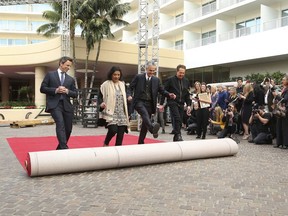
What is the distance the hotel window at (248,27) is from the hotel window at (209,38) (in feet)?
7.48

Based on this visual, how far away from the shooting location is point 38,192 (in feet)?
14.7

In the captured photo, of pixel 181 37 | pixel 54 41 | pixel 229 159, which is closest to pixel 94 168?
pixel 229 159

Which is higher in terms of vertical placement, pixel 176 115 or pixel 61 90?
pixel 61 90

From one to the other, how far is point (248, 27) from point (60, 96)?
2234 cm

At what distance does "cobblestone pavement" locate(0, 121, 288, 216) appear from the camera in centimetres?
384

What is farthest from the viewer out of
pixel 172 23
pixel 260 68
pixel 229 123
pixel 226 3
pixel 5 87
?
pixel 5 87

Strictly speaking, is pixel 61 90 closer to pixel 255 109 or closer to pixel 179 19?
pixel 255 109

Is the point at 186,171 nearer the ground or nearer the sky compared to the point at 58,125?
nearer the ground

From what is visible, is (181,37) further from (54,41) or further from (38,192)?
(38,192)

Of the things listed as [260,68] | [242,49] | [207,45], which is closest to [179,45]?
[207,45]

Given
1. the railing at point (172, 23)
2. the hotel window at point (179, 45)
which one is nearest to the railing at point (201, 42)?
the hotel window at point (179, 45)

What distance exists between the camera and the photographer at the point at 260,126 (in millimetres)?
9508

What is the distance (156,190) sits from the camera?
4.61 metres

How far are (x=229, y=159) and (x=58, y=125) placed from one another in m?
3.39
